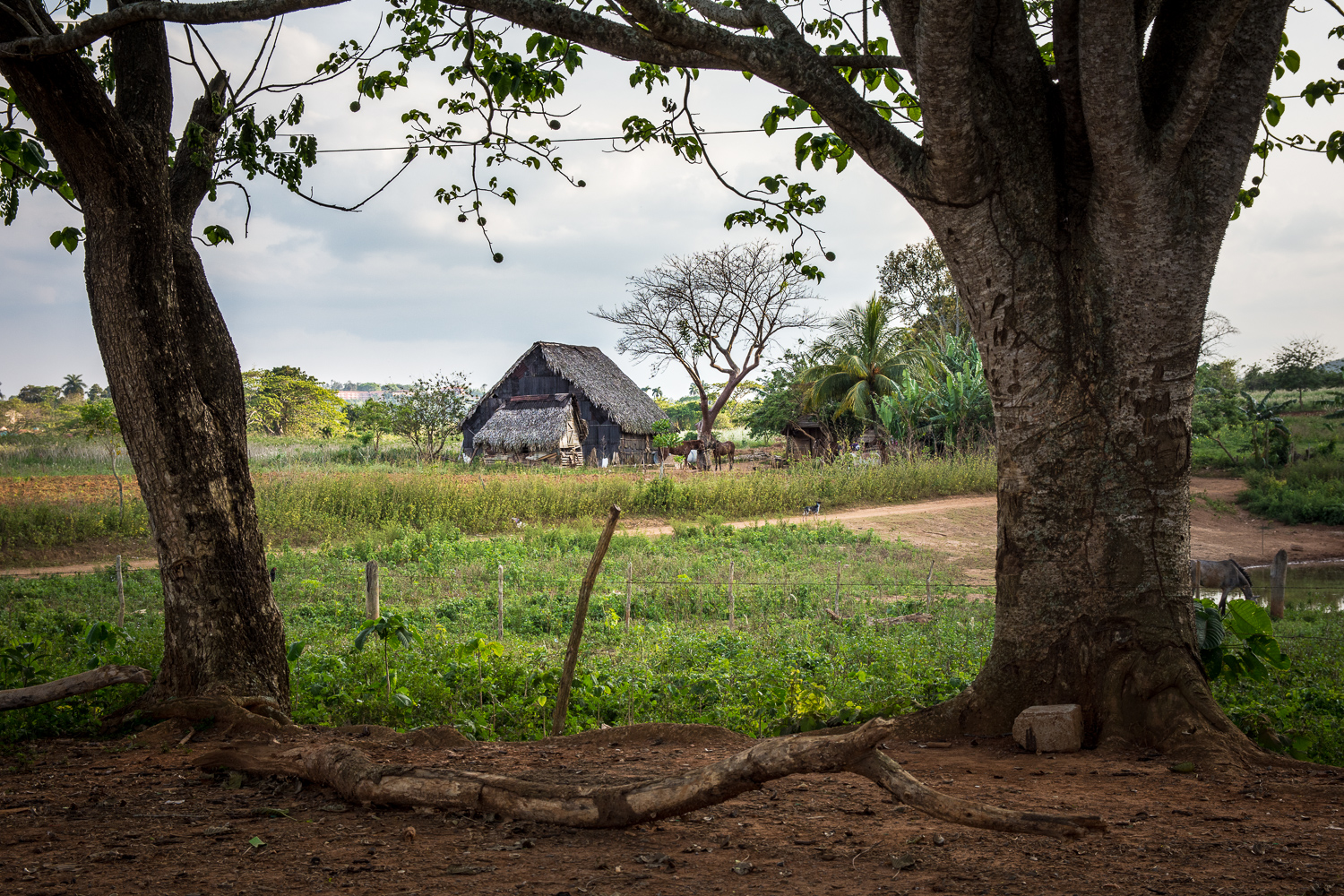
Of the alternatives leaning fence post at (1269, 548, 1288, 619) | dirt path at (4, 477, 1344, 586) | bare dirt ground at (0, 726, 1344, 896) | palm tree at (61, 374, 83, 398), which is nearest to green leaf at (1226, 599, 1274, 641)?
bare dirt ground at (0, 726, 1344, 896)

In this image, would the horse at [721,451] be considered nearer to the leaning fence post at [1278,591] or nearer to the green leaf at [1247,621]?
the leaning fence post at [1278,591]

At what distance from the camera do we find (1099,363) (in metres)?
3.96

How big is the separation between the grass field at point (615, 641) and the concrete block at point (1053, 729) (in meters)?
0.84

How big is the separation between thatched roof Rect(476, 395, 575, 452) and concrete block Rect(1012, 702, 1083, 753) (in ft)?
87.7

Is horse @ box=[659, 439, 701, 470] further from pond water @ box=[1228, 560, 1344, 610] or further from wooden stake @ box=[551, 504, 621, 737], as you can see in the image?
wooden stake @ box=[551, 504, 621, 737]

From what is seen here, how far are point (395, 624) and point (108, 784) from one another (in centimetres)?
172

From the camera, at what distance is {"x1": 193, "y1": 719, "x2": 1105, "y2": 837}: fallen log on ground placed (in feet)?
7.43

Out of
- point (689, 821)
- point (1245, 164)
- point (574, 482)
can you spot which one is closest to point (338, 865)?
point (689, 821)

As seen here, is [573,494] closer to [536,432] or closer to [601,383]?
[536,432]

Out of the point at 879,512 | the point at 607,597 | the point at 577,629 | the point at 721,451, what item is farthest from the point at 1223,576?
the point at 721,451

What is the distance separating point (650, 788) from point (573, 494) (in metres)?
15.8

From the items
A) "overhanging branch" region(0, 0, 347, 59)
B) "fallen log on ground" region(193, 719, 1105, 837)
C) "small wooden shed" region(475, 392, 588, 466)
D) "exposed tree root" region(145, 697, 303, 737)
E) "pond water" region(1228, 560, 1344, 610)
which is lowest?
"pond water" region(1228, 560, 1344, 610)

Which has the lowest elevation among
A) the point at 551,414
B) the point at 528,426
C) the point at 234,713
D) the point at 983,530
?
the point at 983,530

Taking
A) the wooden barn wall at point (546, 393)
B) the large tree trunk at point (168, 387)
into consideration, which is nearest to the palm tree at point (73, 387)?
the wooden barn wall at point (546, 393)
